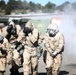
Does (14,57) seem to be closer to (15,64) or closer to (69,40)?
(15,64)

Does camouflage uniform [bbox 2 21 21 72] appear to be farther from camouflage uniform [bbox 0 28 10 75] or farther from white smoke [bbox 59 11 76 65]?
white smoke [bbox 59 11 76 65]

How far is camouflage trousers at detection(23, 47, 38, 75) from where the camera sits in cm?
1116

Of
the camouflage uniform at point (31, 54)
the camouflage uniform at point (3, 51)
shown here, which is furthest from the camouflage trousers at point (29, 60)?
the camouflage uniform at point (3, 51)

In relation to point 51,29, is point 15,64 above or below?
below

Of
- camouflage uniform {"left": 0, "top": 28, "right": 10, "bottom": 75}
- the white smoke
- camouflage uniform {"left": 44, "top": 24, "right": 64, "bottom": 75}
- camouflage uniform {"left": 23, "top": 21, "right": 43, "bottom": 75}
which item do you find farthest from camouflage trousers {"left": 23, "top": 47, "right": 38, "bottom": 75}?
the white smoke

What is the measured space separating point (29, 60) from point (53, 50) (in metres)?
0.73

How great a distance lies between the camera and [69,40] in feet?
75.6

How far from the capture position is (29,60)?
11180 millimetres

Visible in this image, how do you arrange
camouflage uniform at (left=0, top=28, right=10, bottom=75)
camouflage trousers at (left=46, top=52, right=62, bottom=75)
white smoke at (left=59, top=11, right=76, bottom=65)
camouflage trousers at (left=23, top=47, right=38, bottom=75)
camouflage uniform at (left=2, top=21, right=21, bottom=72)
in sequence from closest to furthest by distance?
camouflage uniform at (left=0, top=28, right=10, bottom=75) → camouflage trousers at (left=46, top=52, right=62, bottom=75) → camouflage trousers at (left=23, top=47, right=38, bottom=75) → camouflage uniform at (left=2, top=21, right=21, bottom=72) → white smoke at (left=59, top=11, right=76, bottom=65)

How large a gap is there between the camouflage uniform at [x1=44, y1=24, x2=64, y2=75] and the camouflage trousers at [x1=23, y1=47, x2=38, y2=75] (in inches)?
15.3

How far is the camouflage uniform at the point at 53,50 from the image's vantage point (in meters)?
11.0

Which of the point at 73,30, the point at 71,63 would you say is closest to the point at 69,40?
the point at 73,30

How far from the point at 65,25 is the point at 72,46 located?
3168 mm

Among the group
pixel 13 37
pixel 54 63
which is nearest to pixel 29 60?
pixel 54 63
